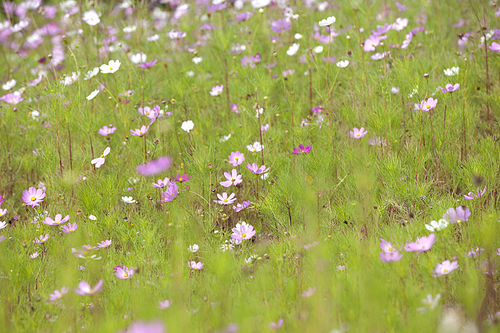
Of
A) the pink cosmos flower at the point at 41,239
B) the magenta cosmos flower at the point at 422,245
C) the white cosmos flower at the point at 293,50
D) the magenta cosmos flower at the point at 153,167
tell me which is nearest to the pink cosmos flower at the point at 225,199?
the magenta cosmos flower at the point at 153,167

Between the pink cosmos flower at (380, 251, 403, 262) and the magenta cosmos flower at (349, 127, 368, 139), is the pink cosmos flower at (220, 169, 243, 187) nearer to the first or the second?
the magenta cosmos flower at (349, 127, 368, 139)

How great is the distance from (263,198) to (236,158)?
0.93ft

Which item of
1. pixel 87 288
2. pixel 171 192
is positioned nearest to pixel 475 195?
pixel 171 192

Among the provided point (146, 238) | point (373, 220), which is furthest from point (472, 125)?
point (146, 238)

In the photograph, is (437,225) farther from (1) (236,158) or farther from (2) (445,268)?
(1) (236,158)

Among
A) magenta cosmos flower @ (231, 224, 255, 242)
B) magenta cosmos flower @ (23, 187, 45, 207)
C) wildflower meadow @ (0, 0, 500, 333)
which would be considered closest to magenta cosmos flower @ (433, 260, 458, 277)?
wildflower meadow @ (0, 0, 500, 333)

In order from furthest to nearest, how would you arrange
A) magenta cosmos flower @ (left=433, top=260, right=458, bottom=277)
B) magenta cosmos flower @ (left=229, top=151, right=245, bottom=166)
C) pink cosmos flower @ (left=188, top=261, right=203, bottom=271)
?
magenta cosmos flower @ (left=229, top=151, right=245, bottom=166) → pink cosmos flower @ (left=188, top=261, right=203, bottom=271) → magenta cosmos flower @ (left=433, top=260, right=458, bottom=277)

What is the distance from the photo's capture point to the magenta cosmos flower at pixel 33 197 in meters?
2.21

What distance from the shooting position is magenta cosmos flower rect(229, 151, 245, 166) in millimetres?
2348

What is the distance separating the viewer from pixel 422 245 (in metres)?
1.59

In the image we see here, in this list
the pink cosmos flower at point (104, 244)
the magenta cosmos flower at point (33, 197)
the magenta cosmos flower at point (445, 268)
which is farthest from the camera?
the magenta cosmos flower at point (33, 197)

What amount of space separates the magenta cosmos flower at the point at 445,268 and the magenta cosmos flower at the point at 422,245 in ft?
0.23

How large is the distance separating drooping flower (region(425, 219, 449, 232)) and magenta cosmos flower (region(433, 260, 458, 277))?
0.16 metres

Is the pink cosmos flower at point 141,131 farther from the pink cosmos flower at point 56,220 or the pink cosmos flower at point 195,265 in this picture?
the pink cosmos flower at point 195,265
